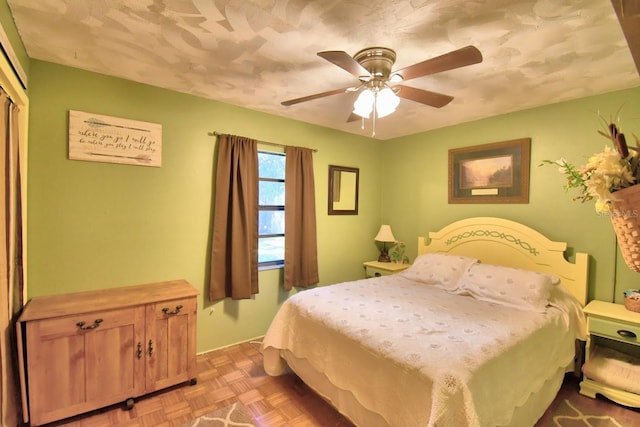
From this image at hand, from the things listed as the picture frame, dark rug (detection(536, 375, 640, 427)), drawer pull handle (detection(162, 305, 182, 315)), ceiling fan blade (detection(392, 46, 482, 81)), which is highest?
ceiling fan blade (detection(392, 46, 482, 81))

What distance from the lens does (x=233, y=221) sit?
298 centimetres

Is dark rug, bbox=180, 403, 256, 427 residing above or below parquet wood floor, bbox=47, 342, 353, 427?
above

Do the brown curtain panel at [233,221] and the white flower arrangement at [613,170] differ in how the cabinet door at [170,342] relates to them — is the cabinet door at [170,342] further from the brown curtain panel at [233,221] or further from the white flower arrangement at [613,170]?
the white flower arrangement at [613,170]

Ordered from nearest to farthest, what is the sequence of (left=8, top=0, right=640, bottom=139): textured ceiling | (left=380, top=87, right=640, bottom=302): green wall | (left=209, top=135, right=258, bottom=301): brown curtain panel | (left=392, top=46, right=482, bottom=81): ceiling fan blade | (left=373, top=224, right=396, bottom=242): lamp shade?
(left=392, top=46, right=482, bottom=81): ceiling fan blade < (left=8, top=0, right=640, bottom=139): textured ceiling < (left=380, top=87, right=640, bottom=302): green wall < (left=209, top=135, right=258, bottom=301): brown curtain panel < (left=373, top=224, right=396, bottom=242): lamp shade

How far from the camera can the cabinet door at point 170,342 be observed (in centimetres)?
223

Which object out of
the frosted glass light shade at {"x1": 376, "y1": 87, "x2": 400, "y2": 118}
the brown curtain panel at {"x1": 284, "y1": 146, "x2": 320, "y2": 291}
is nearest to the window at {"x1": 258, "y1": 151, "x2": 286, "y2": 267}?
the brown curtain panel at {"x1": 284, "y1": 146, "x2": 320, "y2": 291}

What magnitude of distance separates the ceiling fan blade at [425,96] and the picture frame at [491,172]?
1.50 metres

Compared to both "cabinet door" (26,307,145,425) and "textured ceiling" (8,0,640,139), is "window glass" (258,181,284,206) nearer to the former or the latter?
"textured ceiling" (8,0,640,139)

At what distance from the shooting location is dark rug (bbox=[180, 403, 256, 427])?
199cm

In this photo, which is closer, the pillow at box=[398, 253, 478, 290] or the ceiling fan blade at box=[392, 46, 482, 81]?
the ceiling fan blade at box=[392, 46, 482, 81]

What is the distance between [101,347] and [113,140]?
1552 mm

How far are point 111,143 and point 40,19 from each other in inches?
36.1

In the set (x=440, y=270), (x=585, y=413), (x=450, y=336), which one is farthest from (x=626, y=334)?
(x=450, y=336)

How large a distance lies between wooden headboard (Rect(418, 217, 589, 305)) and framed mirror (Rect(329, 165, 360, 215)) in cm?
109
